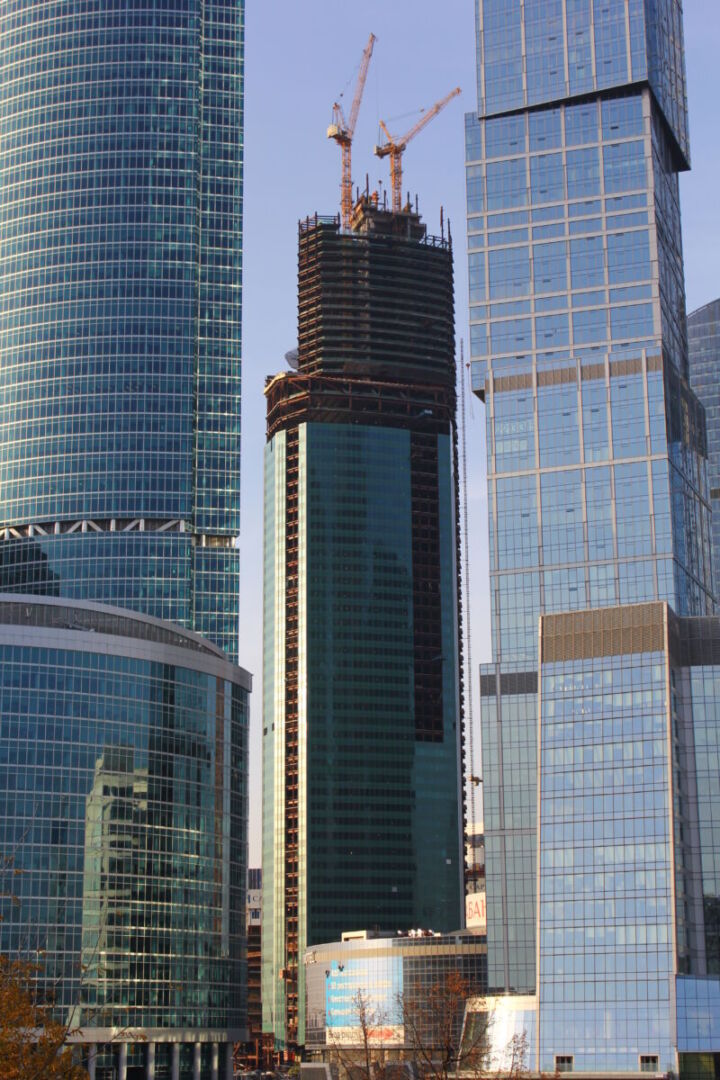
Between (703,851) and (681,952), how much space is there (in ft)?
46.3

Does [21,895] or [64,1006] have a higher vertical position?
[21,895]

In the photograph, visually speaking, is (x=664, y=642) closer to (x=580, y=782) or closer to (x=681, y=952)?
(x=580, y=782)

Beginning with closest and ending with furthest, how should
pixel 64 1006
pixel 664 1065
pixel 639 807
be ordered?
1. pixel 664 1065
2. pixel 639 807
3. pixel 64 1006

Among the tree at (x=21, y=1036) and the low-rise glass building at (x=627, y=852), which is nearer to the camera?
the tree at (x=21, y=1036)

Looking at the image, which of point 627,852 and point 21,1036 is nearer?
point 21,1036

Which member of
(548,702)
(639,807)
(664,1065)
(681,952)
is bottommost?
(664,1065)

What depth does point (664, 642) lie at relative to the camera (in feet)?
631

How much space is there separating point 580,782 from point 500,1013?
90.2 feet

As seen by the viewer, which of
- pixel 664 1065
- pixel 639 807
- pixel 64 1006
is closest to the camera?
pixel 664 1065

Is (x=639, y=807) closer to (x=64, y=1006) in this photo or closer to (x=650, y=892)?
(x=650, y=892)

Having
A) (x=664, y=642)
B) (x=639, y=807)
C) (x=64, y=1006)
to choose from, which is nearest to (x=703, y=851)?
(x=639, y=807)

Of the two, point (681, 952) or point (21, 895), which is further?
point (21, 895)

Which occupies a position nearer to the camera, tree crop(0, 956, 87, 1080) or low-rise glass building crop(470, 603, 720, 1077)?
tree crop(0, 956, 87, 1080)

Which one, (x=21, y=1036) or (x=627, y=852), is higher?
(x=627, y=852)
